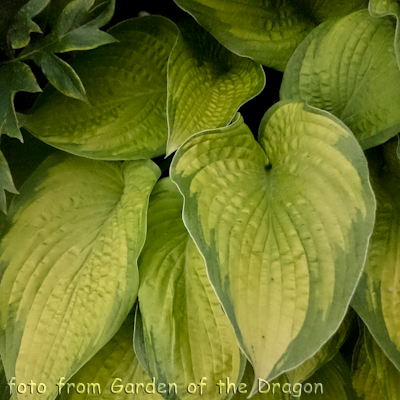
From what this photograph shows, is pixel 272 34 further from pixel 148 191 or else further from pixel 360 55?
pixel 148 191

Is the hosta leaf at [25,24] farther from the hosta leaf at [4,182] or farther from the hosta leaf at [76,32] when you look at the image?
the hosta leaf at [4,182]

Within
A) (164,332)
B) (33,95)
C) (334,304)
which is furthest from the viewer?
(33,95)

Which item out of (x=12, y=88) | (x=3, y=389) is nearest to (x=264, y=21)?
(x=12, y=88)

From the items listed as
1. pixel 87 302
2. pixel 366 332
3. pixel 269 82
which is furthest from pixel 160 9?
pixel 366 332

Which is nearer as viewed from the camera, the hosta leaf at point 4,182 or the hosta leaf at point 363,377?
the hosta leaf at point 4,182

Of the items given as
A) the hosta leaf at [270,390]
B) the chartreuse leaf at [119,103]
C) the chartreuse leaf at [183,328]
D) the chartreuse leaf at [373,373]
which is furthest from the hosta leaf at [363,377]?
the chartreuse leaf at [119,103]

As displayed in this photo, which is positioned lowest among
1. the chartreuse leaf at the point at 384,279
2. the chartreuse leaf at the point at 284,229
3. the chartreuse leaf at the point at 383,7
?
the chartreuse leaf at the point at 384,279
